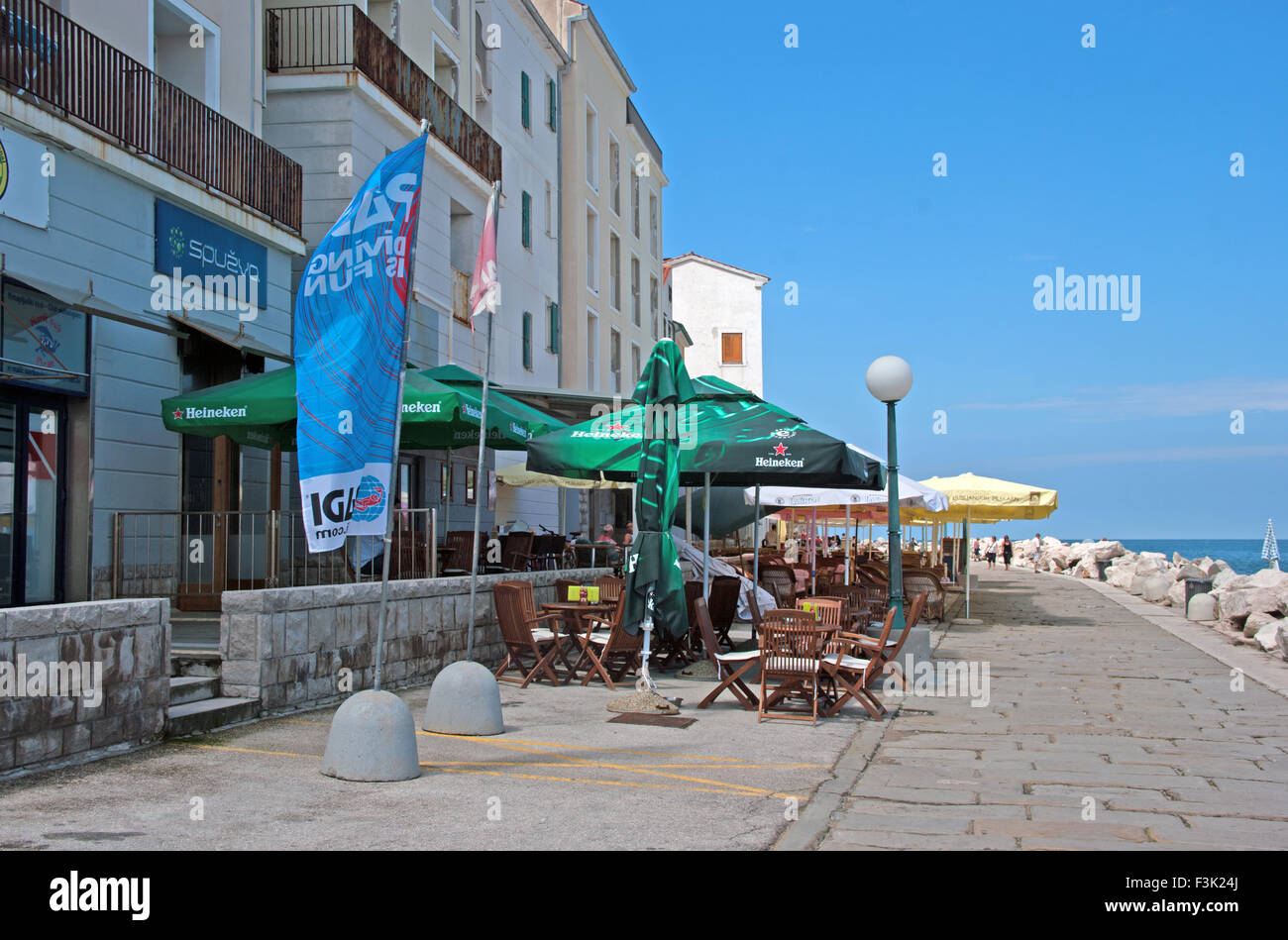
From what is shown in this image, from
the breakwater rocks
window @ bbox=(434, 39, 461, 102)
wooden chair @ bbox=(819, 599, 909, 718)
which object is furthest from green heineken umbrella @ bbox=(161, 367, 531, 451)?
window @ bbox=(434, 39, 461, 102)

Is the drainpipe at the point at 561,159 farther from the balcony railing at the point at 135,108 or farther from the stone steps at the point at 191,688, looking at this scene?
the stone steps at the point at 191,688

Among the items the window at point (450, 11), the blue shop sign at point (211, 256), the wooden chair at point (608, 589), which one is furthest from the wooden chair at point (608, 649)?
the window at point (450, 11)

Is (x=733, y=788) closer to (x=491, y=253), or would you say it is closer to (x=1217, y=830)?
(x=1217, y=830)

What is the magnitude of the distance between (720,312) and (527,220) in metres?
26.2

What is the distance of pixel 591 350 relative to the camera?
31641 mm

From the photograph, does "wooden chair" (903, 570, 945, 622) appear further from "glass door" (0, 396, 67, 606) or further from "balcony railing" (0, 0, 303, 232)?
A: "glass door" (0, 396, 67, 606)

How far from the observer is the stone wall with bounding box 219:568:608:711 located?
7676 mm

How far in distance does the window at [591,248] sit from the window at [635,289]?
4.32m

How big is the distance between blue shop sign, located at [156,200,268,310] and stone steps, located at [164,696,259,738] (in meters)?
6.23

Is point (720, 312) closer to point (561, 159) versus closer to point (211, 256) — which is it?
point (561, 159)

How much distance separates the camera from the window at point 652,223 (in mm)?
38844
